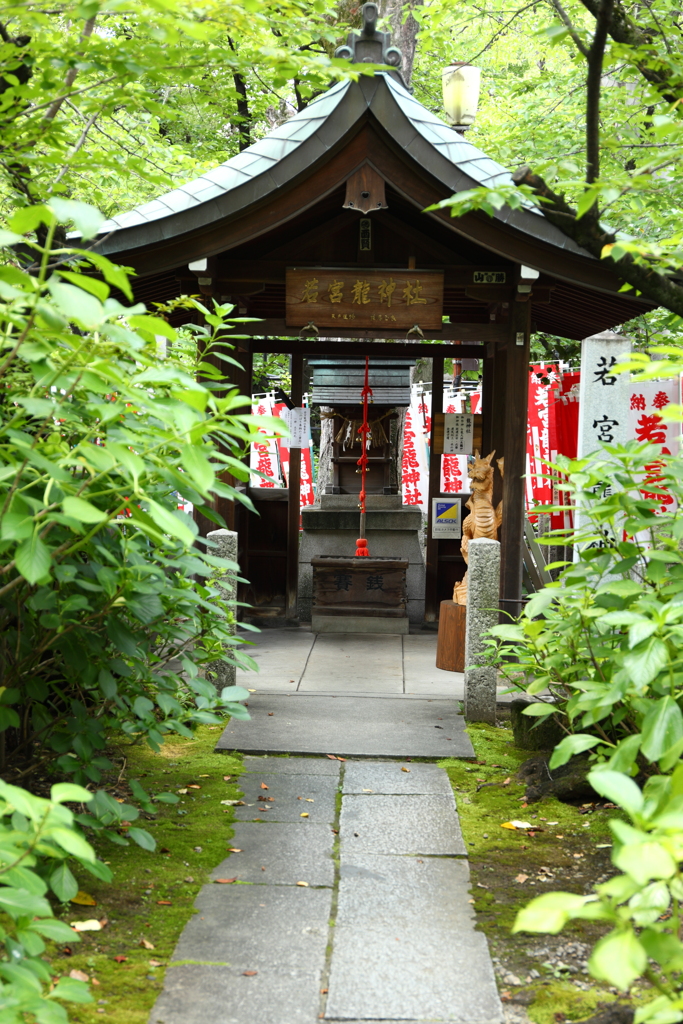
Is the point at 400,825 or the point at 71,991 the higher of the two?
the point at 71,991

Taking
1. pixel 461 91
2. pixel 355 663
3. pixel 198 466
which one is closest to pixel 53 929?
pixel 198 466

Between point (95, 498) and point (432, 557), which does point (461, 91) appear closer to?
point (432, 557)

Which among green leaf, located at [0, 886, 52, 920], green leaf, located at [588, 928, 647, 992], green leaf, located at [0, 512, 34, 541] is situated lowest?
green leaf, located at [0, 886, 52, 920]

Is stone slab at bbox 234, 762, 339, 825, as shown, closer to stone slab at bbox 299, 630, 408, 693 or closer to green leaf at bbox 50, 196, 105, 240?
stone slab at bbox 299, 630, 408, 693

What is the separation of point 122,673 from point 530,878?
7.11ft

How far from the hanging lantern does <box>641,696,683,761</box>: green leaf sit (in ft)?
31.2

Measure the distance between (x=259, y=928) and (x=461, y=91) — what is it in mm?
9865

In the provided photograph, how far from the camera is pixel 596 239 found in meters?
3.89

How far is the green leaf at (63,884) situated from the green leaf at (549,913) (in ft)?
6.16

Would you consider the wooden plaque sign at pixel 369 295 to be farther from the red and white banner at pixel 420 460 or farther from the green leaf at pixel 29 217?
the green leaf at pixel 29 217

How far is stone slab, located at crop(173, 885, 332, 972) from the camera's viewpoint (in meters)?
3.40

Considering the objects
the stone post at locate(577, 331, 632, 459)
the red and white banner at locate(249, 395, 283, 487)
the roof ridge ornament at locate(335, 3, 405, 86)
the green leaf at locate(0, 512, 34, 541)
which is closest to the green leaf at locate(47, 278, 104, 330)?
the green leaf at locate(0, 512, 34, 541)

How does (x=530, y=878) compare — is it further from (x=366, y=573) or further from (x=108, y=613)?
(x=366, y=573)

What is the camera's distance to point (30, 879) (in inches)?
78.8
